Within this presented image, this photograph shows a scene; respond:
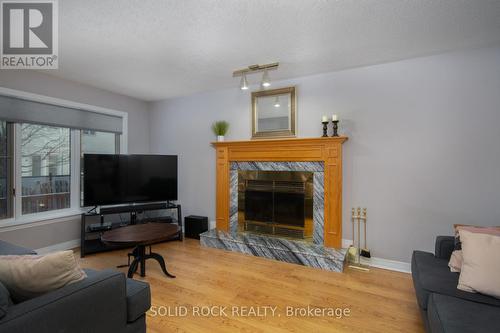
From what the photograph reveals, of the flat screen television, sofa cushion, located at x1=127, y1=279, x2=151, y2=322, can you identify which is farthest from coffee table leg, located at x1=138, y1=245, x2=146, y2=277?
the flat screen television

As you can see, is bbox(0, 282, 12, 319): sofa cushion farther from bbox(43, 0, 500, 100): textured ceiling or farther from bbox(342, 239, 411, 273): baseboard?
bbox(342, 239, 411, 273): baseboard

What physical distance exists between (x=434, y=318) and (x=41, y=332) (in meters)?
2.07

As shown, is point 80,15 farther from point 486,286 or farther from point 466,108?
point 466,108

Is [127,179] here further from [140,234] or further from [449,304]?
[449,304]

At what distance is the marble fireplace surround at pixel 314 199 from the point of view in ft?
10.5

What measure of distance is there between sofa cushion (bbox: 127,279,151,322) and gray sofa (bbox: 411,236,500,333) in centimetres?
177

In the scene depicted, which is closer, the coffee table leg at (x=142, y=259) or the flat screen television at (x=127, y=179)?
the coffee table leg at (x=142, y=259)

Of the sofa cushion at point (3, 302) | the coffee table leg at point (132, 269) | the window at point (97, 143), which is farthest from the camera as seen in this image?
the window at point (97, 143)

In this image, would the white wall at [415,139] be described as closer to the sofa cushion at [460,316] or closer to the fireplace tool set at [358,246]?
the fireplace tool set at [358,246]

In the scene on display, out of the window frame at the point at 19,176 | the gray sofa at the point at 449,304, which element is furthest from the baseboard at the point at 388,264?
the window frame at the point at 19,176

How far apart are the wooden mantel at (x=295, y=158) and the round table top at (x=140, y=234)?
45.4 inches

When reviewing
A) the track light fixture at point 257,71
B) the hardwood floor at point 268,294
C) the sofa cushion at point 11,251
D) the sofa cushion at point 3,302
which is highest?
the track light fixture at point 257,71

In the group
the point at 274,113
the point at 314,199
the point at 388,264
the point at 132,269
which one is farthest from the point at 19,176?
the point at 388,264

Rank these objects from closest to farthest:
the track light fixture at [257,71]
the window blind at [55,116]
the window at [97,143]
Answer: the track light fixture at [257,71]
the window blind at [55,116]
the window at [97,143]
